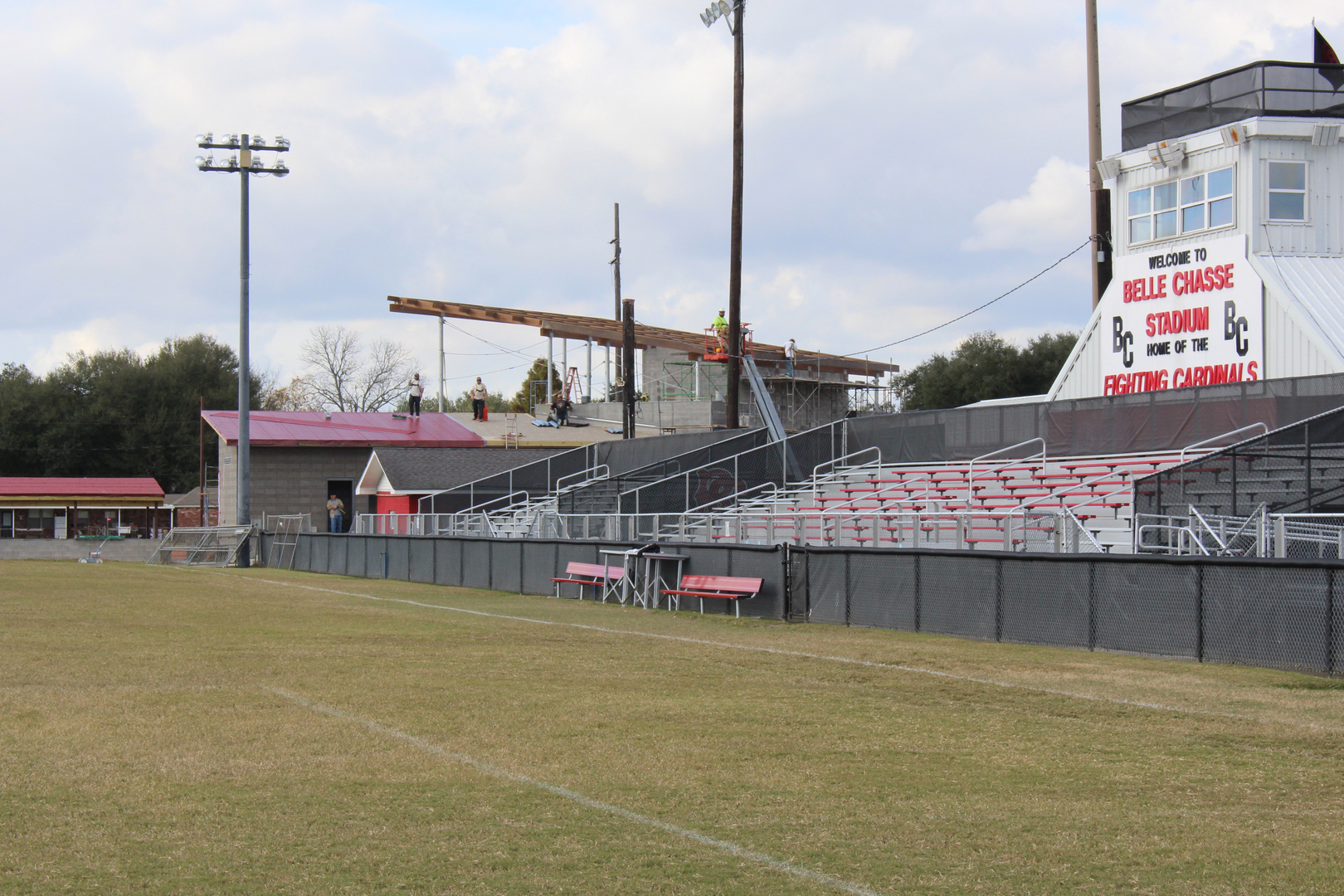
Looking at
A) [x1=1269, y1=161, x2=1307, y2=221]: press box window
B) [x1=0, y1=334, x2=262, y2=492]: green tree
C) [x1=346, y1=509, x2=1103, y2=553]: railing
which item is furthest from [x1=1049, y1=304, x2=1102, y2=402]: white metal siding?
[x1=0, y1=334, x2=262, y2=492]: green tree

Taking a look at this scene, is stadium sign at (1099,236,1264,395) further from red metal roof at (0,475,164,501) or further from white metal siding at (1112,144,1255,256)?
red metal roof at (0,475,164,501)

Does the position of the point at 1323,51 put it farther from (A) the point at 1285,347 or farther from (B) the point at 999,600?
(B) the point at 999,600

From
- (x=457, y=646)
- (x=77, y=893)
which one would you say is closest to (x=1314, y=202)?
(x=457, y=646)

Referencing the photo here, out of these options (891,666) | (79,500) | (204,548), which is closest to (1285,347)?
(891,666)

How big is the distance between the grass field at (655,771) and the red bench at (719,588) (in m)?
5.03

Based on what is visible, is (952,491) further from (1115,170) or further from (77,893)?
(77,893)

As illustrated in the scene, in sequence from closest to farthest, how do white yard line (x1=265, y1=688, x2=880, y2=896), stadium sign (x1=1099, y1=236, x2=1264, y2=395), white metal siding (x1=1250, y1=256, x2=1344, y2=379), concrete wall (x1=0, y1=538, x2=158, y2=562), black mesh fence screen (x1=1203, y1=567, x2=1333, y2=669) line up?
white yard line (x1=265, y1=688, x2=880, y2=896) < black mesh fence screen (x1=1203, y1=567, x2=1333, y2=669) < white metal siding (x1=1250, y1=256, x2=1344, y2=379) < stadium sign (x1=1099, y1=236, x2=1264, y2=395) < concrete wall (x1=0, y1=538, x2=158, y2=562)

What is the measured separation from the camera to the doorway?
51219mm

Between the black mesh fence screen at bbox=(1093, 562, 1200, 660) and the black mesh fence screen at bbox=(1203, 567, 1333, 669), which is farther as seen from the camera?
the black mesh fence screen at bbox=(1093, 562, 1200, 660)

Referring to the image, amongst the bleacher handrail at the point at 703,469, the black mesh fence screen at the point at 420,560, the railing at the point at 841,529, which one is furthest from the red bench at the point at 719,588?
the black mesh fence screen at the point at 420,560

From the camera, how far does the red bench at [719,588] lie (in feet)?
66.8

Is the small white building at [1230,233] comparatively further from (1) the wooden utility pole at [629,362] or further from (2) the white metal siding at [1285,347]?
(1) the wooden utility pole at [629,362]

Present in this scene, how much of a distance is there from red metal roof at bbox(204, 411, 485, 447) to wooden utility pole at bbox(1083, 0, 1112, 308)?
90.9 ft

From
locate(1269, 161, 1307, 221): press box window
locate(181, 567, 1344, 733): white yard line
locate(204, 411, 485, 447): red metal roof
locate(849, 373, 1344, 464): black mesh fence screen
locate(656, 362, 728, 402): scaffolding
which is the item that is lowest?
locate(181, 567, 1344, 733): white yard line
